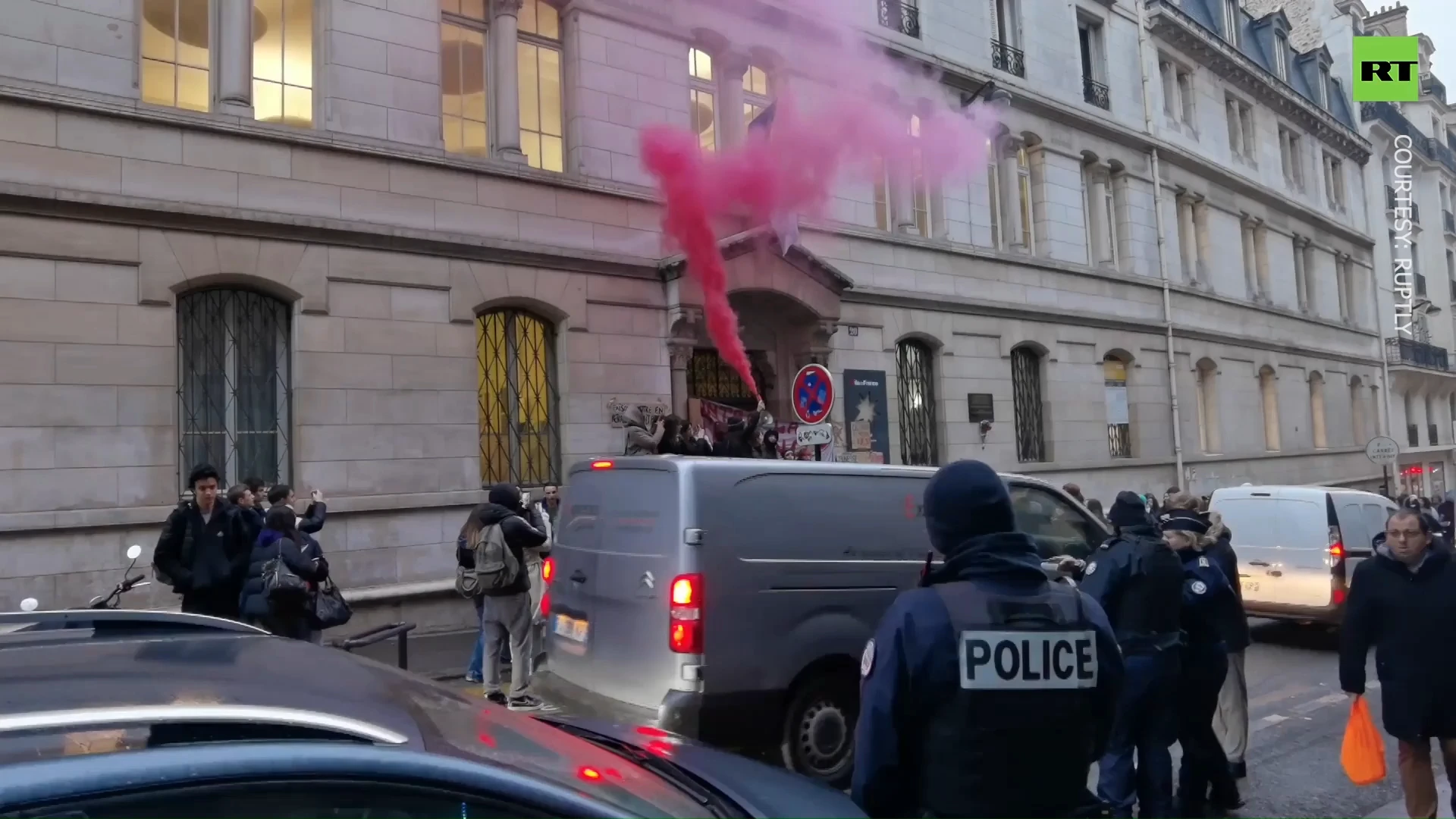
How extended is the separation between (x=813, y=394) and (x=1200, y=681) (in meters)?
6.39

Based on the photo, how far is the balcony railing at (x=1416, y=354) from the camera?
35062 millimetres

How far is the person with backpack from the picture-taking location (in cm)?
744

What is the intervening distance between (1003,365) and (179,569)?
1493 centimetres

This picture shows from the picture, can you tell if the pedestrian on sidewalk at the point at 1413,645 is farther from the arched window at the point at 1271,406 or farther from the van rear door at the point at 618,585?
the arched window at the point at 1271,406

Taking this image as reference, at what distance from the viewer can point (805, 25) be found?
15.5 meters

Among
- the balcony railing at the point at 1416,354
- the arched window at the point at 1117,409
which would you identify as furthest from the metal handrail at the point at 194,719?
the balcony railing at the point at 1416,354

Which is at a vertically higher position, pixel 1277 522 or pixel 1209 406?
pixel 1209 406

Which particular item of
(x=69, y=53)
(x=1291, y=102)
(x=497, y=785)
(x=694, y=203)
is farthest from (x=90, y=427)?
(x=1291, y=102)

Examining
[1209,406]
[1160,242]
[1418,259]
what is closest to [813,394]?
[1160,242]

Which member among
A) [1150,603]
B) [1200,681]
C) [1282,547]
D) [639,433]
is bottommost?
[1200,681]

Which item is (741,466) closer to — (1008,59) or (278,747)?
(278,747)

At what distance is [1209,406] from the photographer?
79.0ft

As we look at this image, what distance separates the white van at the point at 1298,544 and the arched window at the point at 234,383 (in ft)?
35.1

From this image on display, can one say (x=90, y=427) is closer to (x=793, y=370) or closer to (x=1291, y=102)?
(x=793, y=370)
